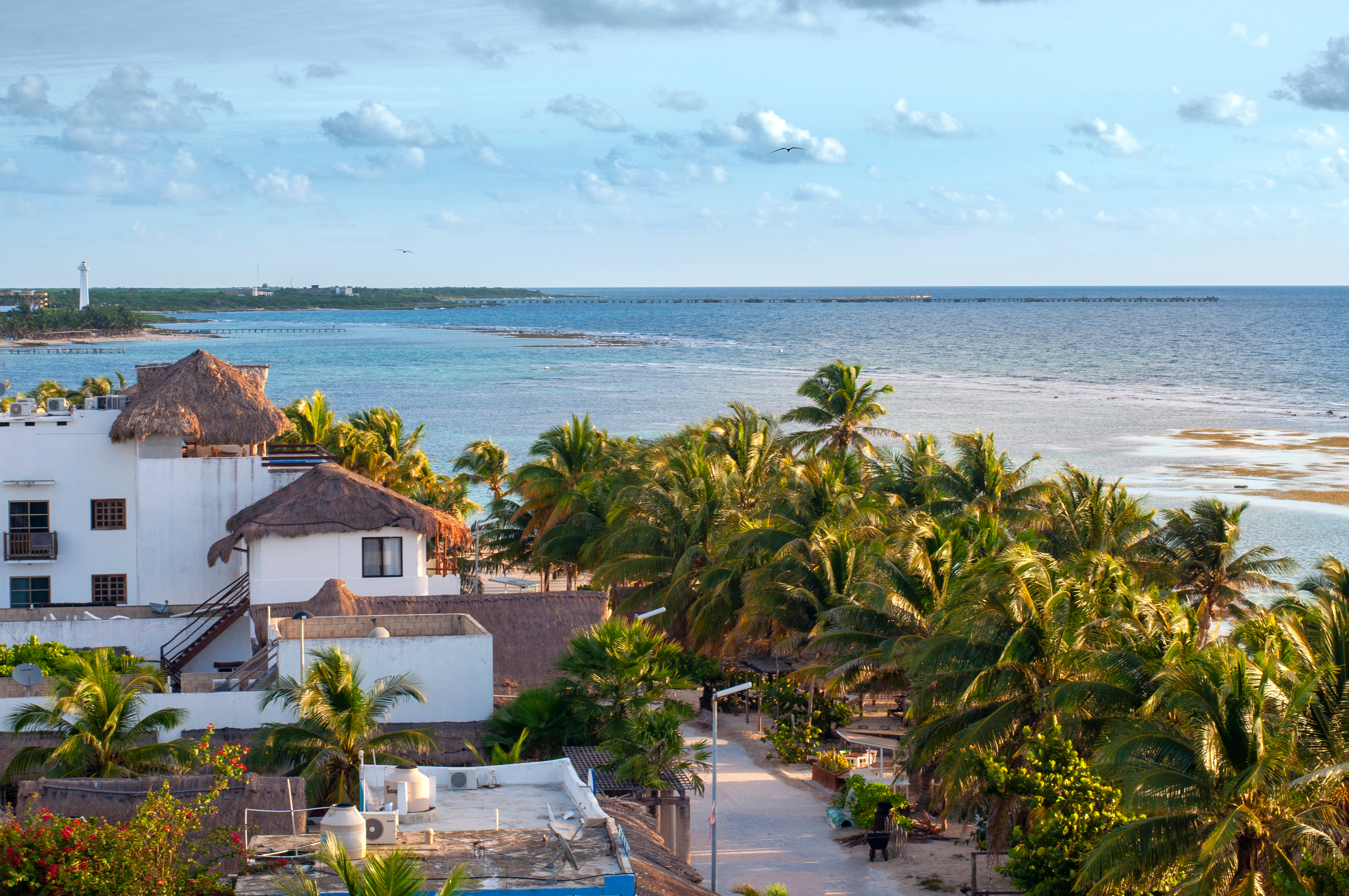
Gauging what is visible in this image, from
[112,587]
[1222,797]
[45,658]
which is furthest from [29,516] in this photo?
[1222,797]

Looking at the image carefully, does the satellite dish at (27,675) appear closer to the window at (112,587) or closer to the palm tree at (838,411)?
the window at (112,587)

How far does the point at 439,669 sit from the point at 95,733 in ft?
23.1

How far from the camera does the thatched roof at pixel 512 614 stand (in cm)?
3014

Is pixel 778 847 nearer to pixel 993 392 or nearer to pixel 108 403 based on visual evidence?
pixel 108 403

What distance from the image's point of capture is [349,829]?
15.6m

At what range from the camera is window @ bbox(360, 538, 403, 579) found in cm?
3288

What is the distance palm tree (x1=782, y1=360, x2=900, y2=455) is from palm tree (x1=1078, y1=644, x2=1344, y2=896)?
30681mm

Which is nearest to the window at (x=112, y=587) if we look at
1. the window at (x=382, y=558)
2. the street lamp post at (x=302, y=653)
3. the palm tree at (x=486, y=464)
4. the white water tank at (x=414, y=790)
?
the window at (x=382, y=558)

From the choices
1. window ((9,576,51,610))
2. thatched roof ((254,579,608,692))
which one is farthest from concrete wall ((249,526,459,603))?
window ((9,576,51,610))

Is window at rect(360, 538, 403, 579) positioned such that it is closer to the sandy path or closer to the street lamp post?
the street lamp post

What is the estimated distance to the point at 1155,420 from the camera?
98.6 m

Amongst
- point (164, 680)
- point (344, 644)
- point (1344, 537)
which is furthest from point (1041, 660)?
point (1344, 537)

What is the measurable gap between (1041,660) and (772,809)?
8.55m

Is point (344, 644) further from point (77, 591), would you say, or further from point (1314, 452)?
point (1314, 452)
